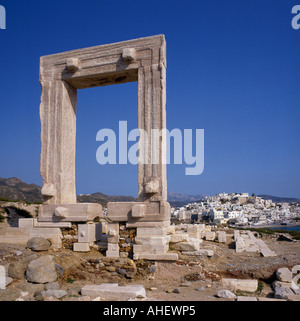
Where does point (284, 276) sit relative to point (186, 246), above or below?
below

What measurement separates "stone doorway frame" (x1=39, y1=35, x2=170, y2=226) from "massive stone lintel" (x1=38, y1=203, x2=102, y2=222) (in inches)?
1.1

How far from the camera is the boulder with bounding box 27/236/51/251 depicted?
25.9 ft

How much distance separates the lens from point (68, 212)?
8211mm

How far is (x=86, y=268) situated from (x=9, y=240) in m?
2.42

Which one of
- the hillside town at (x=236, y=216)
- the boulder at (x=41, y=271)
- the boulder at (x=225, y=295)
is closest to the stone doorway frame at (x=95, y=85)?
the boulder at (x=41, y=271)

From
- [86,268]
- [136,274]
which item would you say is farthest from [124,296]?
[86,268]

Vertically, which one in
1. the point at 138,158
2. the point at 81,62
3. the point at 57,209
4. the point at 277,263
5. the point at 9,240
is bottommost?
the point at 277,263

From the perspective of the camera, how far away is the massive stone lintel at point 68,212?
805 cm

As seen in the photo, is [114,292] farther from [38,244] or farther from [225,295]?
[38,244]

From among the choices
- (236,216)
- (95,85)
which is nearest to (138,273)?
(95,85)

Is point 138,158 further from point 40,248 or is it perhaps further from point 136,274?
point 40,248

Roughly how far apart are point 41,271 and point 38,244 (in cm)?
172
